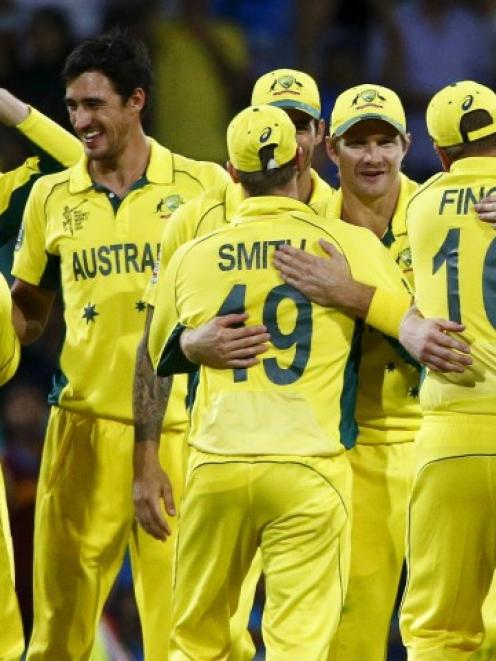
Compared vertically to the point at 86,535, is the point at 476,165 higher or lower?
higher

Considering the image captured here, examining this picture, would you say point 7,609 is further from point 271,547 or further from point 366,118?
point 366,118

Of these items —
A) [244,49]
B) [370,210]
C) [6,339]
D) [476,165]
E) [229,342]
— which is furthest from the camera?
[244,49]

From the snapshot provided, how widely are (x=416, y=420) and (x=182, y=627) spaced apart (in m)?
1.25

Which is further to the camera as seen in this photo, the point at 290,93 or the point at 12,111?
the point at 12,111

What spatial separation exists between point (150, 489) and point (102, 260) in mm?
869

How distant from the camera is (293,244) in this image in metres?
5.30

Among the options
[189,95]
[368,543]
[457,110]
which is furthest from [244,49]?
[457,110]

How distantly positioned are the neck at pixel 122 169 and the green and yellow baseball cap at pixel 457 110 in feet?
4.31

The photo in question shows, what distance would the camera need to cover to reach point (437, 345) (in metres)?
5.35

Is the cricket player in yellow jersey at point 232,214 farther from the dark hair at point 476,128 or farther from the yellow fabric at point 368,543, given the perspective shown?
the dark hair at point 476,128

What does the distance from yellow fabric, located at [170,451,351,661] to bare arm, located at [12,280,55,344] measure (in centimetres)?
144

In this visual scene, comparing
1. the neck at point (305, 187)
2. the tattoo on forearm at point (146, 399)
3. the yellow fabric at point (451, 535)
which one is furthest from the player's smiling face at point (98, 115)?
the yellow fabric at point (451, 535)

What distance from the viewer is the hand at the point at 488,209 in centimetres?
537

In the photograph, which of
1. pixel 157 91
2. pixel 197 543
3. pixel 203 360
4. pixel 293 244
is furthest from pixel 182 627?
pixel 157 91
